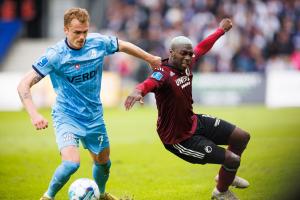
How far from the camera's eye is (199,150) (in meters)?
9.04

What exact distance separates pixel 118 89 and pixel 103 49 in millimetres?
17803

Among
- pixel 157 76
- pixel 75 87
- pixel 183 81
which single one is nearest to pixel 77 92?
pixel 75 87

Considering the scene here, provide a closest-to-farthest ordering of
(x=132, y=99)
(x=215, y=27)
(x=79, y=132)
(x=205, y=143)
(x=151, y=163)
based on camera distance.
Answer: (x=132, y=99), (x=79, y=132), (x=205, y=143), (x=151, y=163), (x=215, y=27)

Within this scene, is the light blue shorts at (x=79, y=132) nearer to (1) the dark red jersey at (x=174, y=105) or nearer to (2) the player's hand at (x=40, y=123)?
(2) the player's hand at (x=40, y=123)

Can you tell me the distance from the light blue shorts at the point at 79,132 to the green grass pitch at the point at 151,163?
60.2 inches

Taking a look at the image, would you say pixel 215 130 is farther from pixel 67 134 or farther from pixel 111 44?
pixel 67 134

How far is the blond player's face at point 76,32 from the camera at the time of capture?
28.5ft

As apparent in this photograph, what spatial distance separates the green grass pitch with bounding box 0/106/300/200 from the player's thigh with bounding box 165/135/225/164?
3.39 feet

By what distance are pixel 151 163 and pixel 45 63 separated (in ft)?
19.5

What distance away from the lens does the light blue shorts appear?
347 inches

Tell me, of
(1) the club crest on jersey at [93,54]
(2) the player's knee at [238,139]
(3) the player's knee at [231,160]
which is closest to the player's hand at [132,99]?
(1) the club crest on jersey at [93,54]

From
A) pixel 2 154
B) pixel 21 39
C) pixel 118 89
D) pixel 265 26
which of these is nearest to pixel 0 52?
pixel 21 39

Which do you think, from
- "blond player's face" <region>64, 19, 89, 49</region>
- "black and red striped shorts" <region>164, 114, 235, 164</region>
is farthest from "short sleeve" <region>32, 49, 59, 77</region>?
"black and red striped shorts" <region>164, 114, 235, 164</region>

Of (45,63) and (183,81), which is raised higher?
(45,63)
